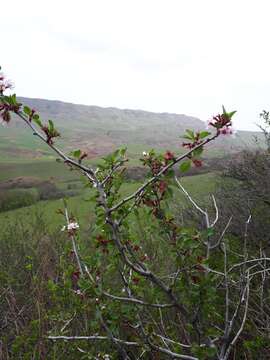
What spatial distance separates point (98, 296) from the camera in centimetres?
284

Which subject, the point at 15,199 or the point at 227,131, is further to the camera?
the point at 15,199

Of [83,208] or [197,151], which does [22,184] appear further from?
[197,151]

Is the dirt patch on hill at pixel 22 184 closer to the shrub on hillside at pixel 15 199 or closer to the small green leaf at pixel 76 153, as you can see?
the shrub on hillside at pixel 15 199

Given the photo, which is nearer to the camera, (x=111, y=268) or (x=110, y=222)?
(x=110, y=222)

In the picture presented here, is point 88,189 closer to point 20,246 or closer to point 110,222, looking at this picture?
point 110,222

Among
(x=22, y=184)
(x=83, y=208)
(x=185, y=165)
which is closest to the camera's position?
(x=185, y=165)

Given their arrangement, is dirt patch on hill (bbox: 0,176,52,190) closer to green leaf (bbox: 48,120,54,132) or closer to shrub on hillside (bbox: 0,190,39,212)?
shrub on hillside (bbox: 0,190,39,212)

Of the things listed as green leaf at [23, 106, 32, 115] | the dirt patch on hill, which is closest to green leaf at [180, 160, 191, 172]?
green leaf at [23, 106, 32, 115]

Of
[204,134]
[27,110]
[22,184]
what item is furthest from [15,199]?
[204,134]

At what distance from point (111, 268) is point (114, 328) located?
434 millimetres

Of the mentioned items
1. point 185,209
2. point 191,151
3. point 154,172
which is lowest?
point 185,209

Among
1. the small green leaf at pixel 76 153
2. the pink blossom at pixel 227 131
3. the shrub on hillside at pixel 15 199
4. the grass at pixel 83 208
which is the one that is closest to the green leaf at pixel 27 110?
the small green leaf at pixel 76 153

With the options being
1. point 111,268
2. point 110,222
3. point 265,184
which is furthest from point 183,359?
point 265,184

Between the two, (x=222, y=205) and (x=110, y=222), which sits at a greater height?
(x=110, y=222)
